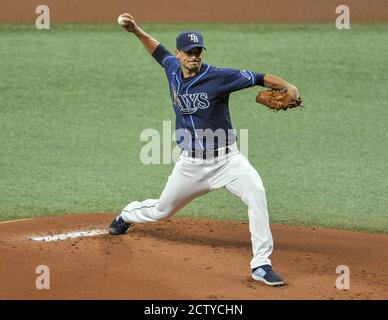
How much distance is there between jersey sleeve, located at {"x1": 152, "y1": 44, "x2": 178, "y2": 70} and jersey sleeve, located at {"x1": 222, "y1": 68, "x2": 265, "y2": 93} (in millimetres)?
699

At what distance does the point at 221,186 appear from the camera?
7469 millimetres

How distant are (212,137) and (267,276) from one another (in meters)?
1.22

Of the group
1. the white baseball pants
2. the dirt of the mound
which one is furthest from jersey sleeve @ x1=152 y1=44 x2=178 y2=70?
the dirt of the mound

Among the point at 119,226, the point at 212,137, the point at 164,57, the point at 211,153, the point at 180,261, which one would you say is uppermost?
the point at 164,57

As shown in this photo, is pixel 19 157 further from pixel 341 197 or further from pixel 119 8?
pixel 119 8

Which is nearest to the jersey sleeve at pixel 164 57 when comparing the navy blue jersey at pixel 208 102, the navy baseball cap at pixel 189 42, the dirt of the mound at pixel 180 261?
the navy blue jersey at pixel 208 102

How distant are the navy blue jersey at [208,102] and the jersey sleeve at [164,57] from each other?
1.10 feet

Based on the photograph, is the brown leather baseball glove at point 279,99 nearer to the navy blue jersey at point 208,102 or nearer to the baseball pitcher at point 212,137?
the baseball pitcher at point 212,137

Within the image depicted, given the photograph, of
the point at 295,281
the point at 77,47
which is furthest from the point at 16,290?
the point at 77,47

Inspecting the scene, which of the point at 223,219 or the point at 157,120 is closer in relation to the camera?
the point at 223,219

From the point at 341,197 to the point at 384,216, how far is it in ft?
2.22

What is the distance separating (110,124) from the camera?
41.0 feet

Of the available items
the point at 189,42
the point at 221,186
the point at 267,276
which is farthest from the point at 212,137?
the point at 267,276

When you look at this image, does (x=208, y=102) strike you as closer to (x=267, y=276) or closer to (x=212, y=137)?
(x=212, y=137)
